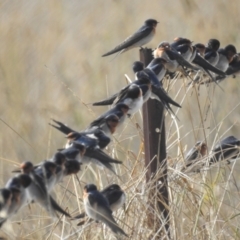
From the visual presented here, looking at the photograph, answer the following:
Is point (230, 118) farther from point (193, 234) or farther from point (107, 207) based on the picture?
point (107, 207)

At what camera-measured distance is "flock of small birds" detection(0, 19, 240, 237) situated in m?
2.32

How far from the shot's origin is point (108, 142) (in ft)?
9.02

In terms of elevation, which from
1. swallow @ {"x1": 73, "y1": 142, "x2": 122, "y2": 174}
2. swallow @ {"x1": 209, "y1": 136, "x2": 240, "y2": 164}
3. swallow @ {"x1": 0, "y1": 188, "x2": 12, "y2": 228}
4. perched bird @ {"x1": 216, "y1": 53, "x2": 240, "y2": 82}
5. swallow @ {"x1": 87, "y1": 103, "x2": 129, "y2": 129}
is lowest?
swallow @ {"x1": 209, "y1": 136, "x2": 240, "y2": 164}

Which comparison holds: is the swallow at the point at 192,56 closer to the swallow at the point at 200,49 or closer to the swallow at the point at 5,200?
the swallow at the point at 200,49

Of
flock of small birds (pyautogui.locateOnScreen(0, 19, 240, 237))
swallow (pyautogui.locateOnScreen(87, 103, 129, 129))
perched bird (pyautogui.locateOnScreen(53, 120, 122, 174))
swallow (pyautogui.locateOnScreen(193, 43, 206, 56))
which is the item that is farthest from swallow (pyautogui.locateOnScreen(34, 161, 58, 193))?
swallow (pyautogui.locateOnScreen(193, 43, 206, 56))

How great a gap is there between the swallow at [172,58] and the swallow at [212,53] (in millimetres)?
449

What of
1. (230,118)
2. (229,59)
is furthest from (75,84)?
(229,59)

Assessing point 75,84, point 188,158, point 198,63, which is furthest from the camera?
point 75,84

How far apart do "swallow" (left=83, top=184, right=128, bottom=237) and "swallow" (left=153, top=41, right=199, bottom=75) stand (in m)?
0.71

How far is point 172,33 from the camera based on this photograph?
627 cm

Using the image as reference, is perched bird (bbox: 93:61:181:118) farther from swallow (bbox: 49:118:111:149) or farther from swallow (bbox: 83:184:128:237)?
swallow (bbox: 83:184:128:237)

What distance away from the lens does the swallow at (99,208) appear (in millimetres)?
2697

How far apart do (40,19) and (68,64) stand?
732 mm

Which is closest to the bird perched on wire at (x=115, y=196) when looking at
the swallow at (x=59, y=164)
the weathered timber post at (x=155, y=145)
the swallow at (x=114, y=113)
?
the swallow at (x=114, y=113)
